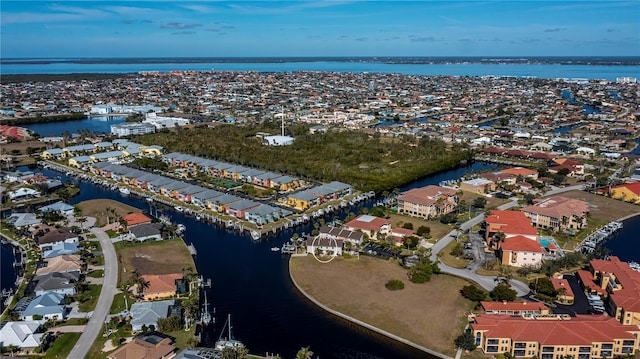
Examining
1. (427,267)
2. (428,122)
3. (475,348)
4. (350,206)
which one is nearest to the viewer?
(475,348)

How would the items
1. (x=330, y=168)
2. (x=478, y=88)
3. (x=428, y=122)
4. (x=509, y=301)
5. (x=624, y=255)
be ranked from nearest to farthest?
(x=509, y=301) → (x=624, y=255) → (x=330, y=168) → (x=428, y=122) → (x=478, y=88)

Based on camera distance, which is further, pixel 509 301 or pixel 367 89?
pixel 367 89

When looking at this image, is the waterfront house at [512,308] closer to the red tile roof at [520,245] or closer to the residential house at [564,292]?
the residential house at [564,292]

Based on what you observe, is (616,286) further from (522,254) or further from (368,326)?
(368,326)

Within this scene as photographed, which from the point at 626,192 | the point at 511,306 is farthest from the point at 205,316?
the point at 626,192

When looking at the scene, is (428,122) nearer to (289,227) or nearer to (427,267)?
(289,227)

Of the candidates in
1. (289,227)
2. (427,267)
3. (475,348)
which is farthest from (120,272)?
(475,348)

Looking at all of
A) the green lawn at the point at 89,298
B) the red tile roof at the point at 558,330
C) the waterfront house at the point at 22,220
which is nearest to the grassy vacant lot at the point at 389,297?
the red tile roof at the point at 558,330

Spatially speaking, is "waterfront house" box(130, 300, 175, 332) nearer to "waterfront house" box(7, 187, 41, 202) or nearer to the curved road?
the curved road
